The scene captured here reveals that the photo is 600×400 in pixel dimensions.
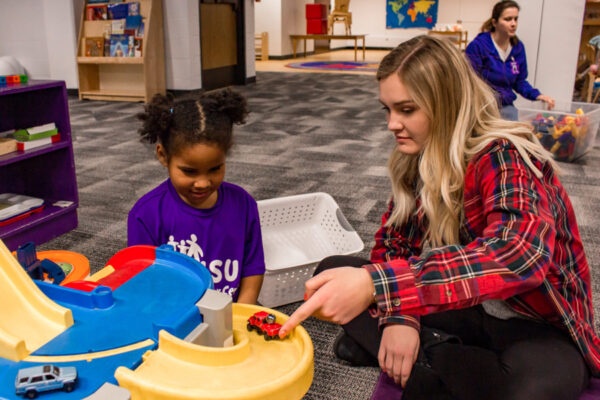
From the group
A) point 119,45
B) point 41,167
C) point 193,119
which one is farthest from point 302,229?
point 119,45

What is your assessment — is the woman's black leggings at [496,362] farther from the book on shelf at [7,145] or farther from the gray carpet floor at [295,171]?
the book on shelf at [7,145]

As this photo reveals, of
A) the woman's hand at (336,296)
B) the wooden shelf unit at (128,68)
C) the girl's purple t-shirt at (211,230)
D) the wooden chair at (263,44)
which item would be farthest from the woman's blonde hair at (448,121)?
the wooden chair at (263,44)

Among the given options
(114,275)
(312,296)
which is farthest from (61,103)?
(312,296)

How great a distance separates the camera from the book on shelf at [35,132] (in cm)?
197

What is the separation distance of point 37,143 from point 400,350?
159cm

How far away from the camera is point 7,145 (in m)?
1.92

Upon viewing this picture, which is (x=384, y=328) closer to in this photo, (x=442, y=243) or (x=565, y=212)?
(x=442, y=243)

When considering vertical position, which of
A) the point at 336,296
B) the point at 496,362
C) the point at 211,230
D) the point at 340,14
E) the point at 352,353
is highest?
the point at 340,14

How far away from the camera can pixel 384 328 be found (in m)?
1.05

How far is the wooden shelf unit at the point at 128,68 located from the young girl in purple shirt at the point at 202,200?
163 inches

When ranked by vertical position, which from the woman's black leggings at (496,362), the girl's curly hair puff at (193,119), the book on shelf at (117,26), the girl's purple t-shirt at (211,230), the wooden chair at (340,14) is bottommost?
the woman's black leggings at (496,362)

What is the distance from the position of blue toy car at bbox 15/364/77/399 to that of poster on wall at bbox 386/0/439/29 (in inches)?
494

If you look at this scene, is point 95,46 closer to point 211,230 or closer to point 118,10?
point 118,10

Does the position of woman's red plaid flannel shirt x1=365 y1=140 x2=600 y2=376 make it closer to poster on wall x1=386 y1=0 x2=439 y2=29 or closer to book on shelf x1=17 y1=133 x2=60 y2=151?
book on shelf x1=17 y1=133 x2=60 y2=151
